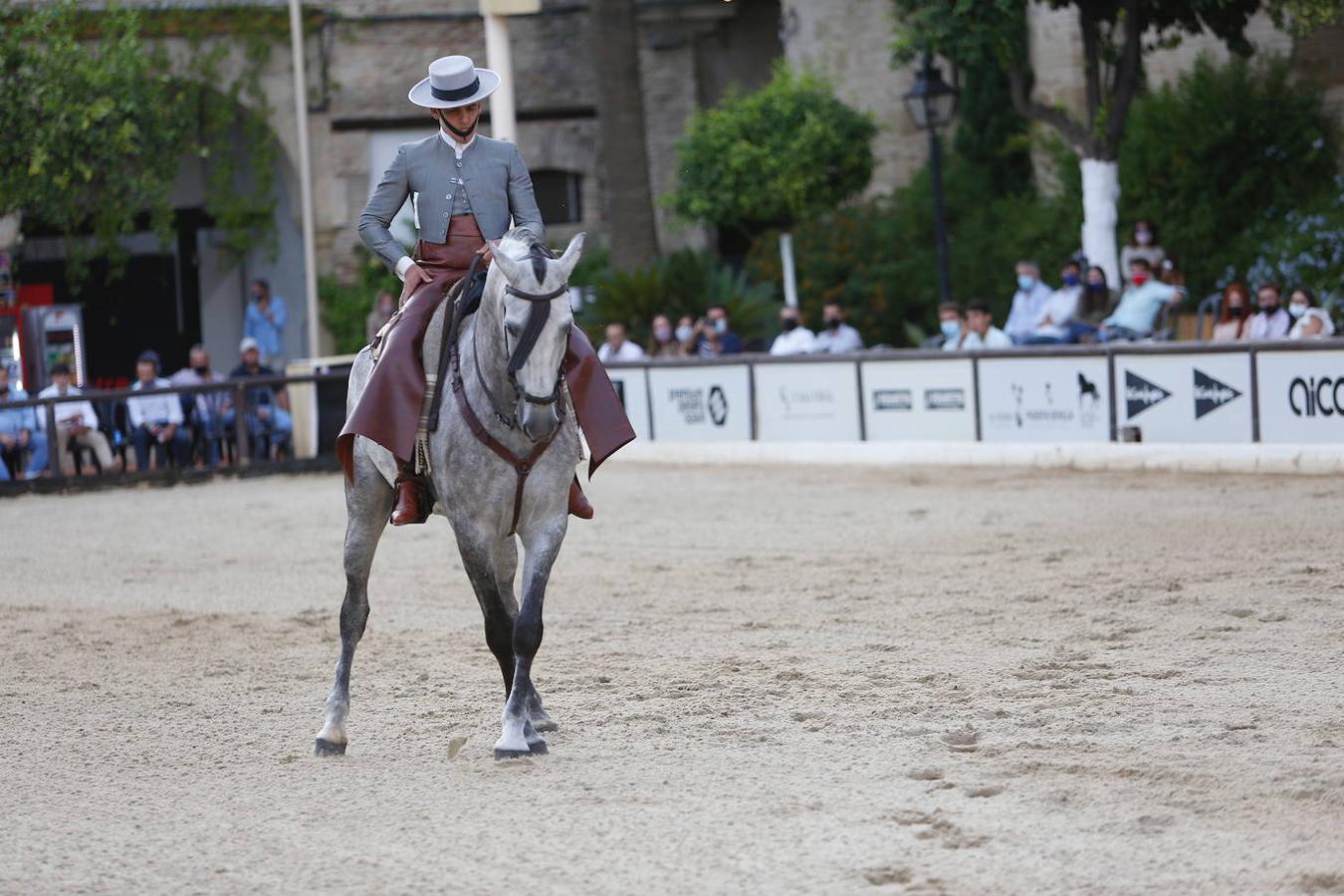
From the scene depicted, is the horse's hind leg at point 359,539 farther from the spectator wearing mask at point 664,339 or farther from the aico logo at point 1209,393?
the spectator wearing mask at point 664,339

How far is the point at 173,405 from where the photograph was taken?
24.1 m

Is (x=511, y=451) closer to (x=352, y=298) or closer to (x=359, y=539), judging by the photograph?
(x=359, y=539)

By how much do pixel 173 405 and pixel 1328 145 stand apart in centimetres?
1513

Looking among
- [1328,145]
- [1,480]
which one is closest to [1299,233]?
[1328,145]

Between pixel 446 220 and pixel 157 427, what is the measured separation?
1613 centimetres

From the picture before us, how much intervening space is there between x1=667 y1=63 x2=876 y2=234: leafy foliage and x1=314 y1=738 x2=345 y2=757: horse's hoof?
72.8 feet

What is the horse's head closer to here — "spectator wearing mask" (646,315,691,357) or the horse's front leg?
the horse's front leg

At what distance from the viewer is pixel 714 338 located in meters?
25.4

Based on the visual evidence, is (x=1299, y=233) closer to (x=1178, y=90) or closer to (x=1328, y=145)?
(x=1328, y=145)

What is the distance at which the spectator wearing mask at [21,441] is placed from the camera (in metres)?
23.0

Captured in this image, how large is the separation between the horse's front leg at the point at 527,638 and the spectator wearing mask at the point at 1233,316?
13.3m

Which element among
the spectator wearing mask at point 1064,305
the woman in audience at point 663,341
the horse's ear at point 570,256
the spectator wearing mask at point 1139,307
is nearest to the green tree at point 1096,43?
the spectator wearing mask at point 1064,305

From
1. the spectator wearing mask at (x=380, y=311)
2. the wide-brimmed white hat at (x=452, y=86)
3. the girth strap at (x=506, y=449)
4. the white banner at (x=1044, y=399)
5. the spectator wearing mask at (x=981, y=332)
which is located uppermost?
the wide-brimmed white hat at (x=452, y=86)

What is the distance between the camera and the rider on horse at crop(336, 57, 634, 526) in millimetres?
8508
